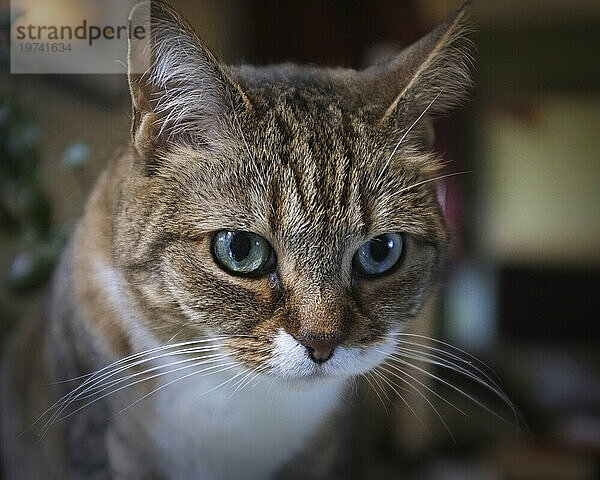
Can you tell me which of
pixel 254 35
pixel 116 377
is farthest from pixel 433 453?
pixel 254 35

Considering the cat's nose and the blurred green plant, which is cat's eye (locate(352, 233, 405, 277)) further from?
the blurred green plant

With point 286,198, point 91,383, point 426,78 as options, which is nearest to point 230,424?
point 91,383

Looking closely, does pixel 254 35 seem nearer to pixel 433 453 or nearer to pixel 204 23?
pixel 204 23

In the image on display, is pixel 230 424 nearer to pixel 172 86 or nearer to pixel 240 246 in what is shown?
→ pixel 240 246

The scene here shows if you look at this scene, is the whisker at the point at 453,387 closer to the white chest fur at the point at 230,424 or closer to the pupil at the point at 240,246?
the white chest fur at the point at 230,424

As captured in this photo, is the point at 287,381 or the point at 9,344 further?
the point at 9,344

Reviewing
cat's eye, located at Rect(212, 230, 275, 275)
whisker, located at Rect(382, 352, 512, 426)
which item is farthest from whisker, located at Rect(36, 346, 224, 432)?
whisker, located at Rect(382, 352, 512, 426)
